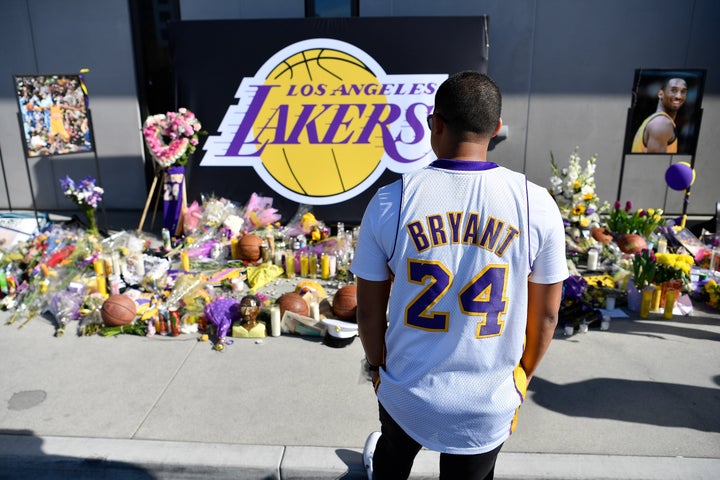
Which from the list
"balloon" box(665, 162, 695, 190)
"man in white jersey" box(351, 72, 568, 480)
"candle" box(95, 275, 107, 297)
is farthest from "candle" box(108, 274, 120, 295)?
"balloon" box(665, 162, 695, 190)

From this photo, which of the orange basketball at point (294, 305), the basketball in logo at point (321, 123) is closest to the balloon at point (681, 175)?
the basketball in logo at point (321, 123)

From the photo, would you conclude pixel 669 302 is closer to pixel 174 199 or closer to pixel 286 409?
pixel 286 409

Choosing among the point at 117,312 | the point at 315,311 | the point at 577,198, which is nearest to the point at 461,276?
the point at 315,311

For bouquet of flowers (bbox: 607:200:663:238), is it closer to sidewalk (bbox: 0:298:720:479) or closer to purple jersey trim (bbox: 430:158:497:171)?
sidewalk (bbox: 0:298:720:479)

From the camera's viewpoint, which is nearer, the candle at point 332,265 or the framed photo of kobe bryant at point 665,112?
the candle at point 332,265

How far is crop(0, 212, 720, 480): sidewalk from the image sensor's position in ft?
10.1

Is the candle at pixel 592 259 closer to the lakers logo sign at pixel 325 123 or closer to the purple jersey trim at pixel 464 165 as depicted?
the lakers logo sign at pixel 325 123

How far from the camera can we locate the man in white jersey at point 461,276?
1.67m

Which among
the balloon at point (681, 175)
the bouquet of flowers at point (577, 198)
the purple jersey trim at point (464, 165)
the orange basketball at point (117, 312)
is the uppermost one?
the purple jersey trim at point (464, 165)

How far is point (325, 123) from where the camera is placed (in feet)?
23.2

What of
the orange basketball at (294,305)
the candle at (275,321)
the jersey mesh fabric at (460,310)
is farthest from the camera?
the orange basketball at (294,305)

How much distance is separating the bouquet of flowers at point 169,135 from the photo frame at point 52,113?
0.82 metres

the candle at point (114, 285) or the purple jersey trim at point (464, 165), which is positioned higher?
the purple jersey trim at point (464, 165)

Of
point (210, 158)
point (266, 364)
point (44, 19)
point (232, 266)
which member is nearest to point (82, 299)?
point (232, 266)
